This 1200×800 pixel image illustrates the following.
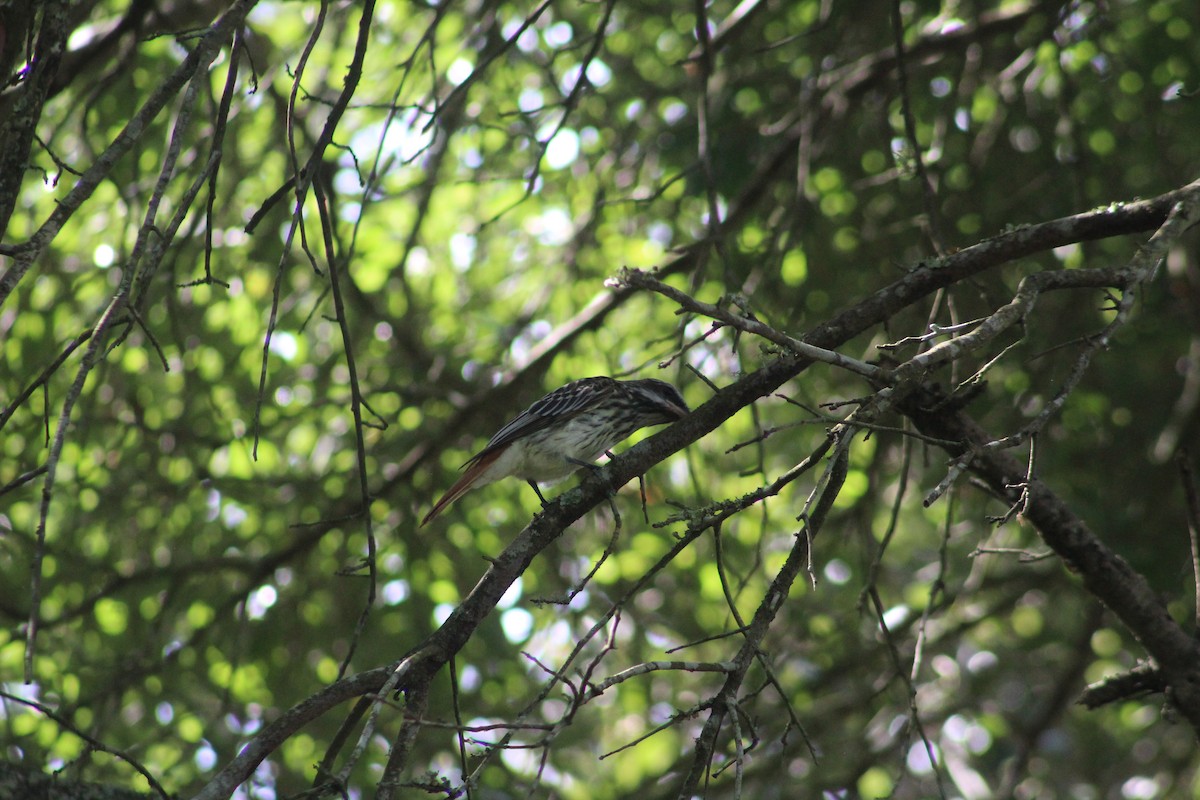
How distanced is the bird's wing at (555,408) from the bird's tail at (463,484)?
30 mm

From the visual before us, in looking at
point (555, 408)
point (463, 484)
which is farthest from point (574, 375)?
point (463, 484)

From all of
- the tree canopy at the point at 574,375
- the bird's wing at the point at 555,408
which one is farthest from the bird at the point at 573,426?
the tree canopy at the point at 574,375

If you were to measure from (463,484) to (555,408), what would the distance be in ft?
2.50

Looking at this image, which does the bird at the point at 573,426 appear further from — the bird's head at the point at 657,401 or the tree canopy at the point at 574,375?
the tree canopy at the point at 574,375

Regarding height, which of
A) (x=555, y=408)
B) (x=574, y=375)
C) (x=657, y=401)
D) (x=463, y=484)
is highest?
(x=574, y=375)

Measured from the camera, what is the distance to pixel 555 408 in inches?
236

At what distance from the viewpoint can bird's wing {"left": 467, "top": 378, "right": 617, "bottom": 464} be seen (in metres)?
5.83

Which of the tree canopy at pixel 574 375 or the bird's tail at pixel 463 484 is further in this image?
the tree canopy at pixel 574 375

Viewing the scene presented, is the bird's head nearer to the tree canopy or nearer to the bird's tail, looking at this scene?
the tree canopy

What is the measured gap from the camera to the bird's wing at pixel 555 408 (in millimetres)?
5828

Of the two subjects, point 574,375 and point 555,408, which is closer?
point 555,408

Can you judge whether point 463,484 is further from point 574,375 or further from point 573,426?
point 574,375

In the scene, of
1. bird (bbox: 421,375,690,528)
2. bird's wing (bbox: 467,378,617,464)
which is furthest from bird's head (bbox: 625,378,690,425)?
bird's wing (bbox: 467,378,617,464)

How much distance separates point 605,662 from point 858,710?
173 cm
